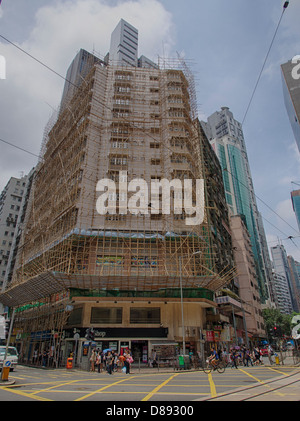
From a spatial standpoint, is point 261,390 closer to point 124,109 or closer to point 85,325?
point 85,325

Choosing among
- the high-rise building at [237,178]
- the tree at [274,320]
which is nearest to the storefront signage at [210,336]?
the tree at [274,320]

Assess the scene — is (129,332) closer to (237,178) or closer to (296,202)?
(296,202)

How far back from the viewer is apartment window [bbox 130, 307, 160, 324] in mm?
27172

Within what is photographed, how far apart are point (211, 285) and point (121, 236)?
1018cm

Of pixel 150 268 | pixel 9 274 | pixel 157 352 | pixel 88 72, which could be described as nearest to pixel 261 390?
pixel 157 352

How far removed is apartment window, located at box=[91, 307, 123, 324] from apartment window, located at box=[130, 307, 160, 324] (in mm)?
1245

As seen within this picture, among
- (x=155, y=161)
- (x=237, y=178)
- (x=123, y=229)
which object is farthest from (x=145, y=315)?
(x=237, y=178)

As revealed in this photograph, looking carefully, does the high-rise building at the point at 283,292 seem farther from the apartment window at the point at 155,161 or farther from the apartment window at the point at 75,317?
the apartment window at the point at 75,317

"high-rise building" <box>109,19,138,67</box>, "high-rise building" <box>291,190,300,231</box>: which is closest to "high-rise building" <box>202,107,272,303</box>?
"high-rise building" <box>291,190,300,231</box>

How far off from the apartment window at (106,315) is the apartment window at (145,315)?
1.24 meters

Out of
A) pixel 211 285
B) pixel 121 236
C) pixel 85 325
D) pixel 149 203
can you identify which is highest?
pixel 149 203

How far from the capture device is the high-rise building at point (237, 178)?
362 ft

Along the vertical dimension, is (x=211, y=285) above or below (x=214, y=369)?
above

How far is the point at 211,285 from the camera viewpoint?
28125 mm
